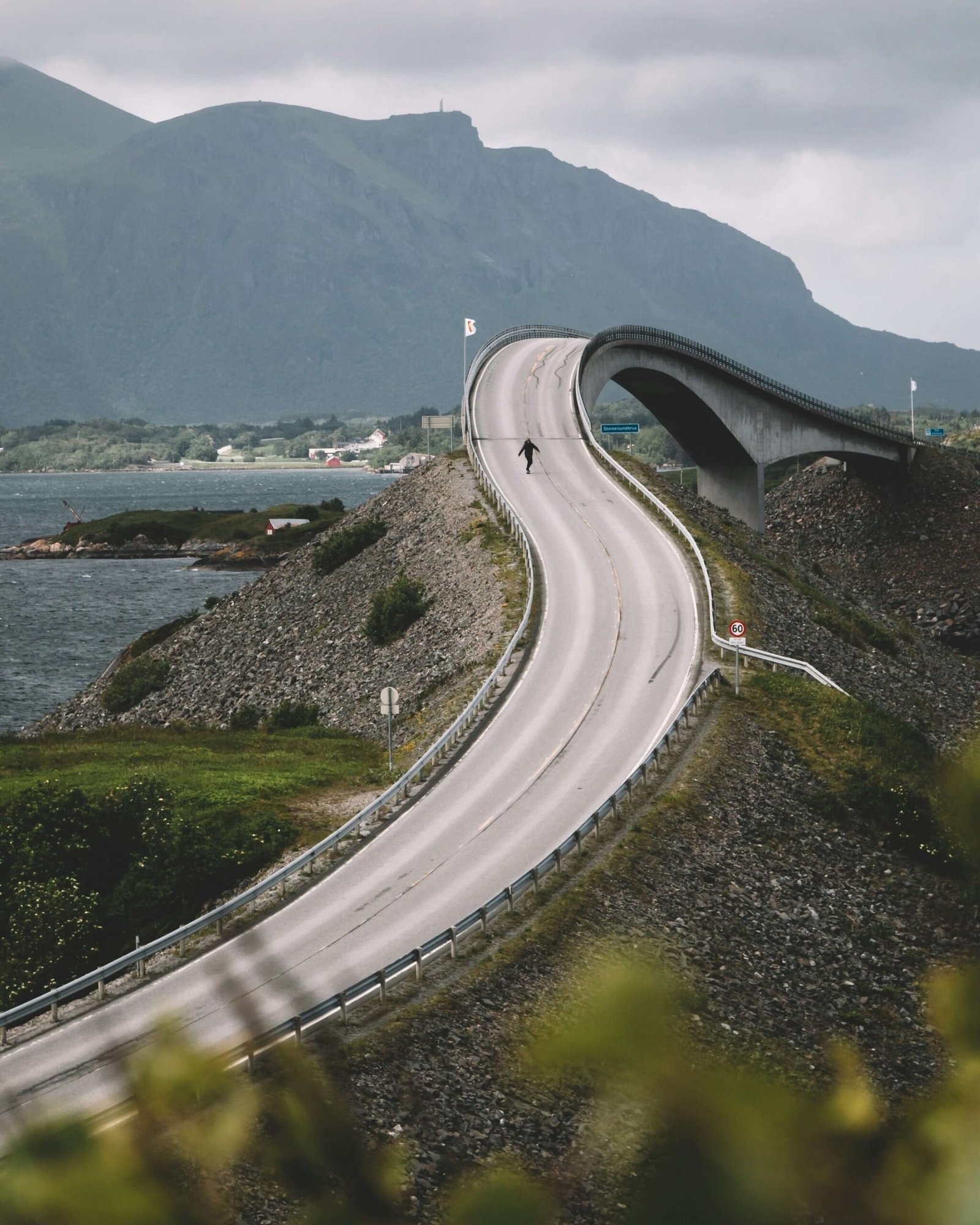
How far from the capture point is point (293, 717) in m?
51.1

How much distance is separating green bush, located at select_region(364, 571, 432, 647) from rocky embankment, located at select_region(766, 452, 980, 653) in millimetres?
37822

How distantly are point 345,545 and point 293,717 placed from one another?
63.1 ft

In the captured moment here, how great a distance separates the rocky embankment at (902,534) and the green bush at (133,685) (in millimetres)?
43299

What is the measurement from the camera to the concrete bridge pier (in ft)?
328

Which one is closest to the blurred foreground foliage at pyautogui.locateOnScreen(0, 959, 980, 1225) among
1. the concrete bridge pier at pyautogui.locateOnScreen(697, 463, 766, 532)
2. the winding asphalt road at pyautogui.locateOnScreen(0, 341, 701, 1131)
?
the winding asphalt road at pyautogui.locateOnScreen(0, 341, 701, 1131)

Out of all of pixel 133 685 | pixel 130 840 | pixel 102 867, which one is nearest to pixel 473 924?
pixel 130 840

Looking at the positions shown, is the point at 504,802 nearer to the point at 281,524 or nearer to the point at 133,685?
the point at 133,685

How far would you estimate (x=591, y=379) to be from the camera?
88.5m

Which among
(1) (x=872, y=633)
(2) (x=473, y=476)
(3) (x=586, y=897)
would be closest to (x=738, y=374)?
(2) (x=473, y=476)

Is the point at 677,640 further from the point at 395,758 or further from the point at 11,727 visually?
the point at 11,727

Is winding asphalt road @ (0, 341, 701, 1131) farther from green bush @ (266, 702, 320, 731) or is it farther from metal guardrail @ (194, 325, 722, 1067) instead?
green bush @ (266, 702, 320, 731)

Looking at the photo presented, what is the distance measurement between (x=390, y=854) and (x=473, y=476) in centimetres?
4389

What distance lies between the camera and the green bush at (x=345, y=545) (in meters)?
68.2

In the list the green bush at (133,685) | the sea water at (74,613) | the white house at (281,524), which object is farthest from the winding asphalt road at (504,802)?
the white house at (281,524)
